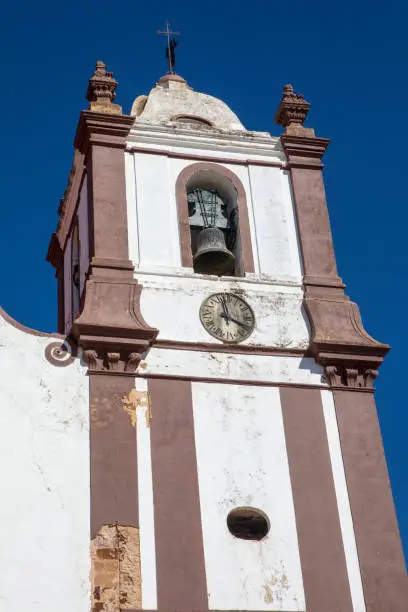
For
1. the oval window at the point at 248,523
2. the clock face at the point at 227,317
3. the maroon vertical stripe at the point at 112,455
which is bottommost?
the oval window at the point at 248,523

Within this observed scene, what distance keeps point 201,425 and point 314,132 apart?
5.50 meters

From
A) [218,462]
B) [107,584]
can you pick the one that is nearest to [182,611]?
[107,584]

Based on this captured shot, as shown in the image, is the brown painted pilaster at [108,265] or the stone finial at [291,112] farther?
the stone finial at [291,112]

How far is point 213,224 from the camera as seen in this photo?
18312mm

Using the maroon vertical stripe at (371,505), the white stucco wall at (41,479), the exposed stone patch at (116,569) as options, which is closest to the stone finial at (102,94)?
the white stucco wall at (41,479)

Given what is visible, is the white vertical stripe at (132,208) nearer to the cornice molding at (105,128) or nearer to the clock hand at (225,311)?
the cornice molding at (105,128)

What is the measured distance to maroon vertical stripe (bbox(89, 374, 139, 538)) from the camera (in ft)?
48.5

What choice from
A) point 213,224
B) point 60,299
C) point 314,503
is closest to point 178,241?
point 213,224

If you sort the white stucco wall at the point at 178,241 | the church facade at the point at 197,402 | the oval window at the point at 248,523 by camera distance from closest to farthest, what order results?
the church facade at the point at 197,402 → the oval window at the point at 248,523 → the white stucco wall at the point at 178,241

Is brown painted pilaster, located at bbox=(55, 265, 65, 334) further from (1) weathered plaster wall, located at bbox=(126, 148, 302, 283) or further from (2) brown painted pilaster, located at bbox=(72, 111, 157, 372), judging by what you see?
(1) weathered plaster wall, located at bbox=(126, 148, 302, 283)

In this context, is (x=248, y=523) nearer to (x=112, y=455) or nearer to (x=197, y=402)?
(x=197, y=402)

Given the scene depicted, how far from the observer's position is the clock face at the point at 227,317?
16.7 meters

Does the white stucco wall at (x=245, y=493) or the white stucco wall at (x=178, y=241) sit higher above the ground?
the white stucco wall at (x=178, y=241)

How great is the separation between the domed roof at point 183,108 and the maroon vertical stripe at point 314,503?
500 centimetres
